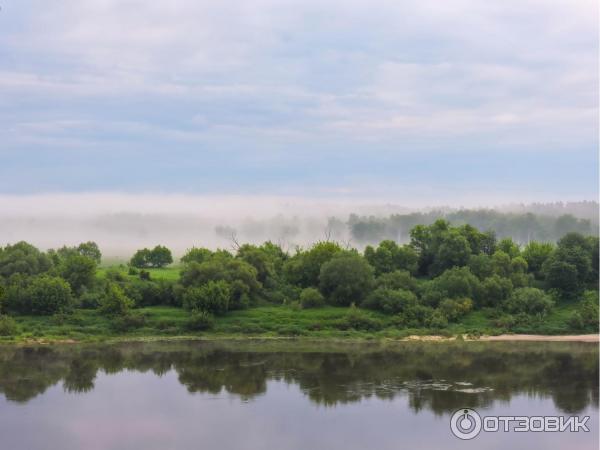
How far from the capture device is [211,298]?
56719 mm

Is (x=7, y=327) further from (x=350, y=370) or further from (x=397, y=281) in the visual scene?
(x=397, y=281)

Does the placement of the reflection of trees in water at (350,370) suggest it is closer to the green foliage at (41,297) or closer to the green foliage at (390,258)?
the green foliage at (41,297)

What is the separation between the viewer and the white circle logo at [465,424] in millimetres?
30359

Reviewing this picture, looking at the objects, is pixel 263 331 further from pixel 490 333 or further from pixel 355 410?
pixel 355 410

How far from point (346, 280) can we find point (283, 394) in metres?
23.7

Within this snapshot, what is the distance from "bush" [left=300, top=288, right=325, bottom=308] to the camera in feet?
193

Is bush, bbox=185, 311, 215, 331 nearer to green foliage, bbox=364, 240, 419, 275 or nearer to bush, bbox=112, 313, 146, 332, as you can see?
bush, bbox=112, 313, 146, 332

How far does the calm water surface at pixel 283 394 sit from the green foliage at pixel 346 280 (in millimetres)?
8701

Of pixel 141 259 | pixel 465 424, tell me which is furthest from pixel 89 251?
pixel 465 424

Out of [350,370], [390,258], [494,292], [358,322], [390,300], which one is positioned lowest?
[350,370]

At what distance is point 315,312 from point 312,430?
2713cm

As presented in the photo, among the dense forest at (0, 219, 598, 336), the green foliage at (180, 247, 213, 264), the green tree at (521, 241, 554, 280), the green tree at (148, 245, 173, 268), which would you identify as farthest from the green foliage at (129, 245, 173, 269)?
the green tree at (521, 241, 554, 280)

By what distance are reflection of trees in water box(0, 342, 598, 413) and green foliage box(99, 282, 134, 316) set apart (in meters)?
5.45

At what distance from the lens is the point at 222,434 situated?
99.3 ft
